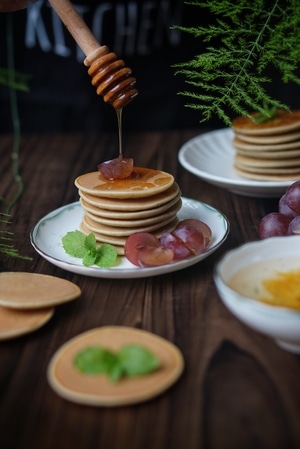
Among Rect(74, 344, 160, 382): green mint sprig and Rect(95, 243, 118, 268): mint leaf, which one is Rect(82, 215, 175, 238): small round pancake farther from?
Rect(74, 344, 160, 382): green mint sprig

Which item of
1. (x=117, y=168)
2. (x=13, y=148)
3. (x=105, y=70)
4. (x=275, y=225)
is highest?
(x=105, y=70)

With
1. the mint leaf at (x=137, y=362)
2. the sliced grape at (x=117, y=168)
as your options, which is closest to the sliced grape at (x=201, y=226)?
the sliced grape at (x=117, y=168)

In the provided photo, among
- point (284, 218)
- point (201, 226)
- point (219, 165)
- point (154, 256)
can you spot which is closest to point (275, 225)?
point (284, 218)

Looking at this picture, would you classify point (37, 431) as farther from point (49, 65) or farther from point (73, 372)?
point (49, 65)

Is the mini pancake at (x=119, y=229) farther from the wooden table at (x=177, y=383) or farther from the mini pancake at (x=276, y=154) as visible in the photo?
the mini pancake at (x=276, y=154)

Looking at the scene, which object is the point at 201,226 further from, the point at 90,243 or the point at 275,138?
the point at 275,138

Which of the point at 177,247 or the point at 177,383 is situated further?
the point at 177,247
